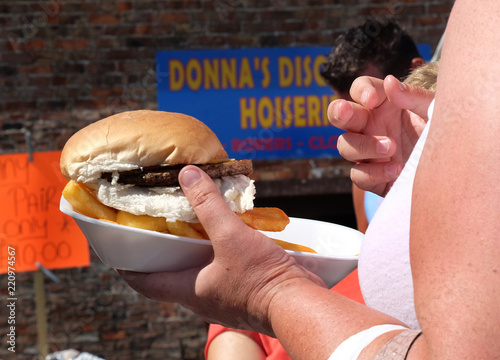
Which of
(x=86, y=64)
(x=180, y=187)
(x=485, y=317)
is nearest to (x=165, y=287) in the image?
(x=180, y=187)

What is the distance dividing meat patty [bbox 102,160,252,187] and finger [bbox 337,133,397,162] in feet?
0.96

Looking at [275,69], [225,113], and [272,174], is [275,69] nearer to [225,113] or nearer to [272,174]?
[225,113]

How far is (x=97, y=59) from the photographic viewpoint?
3.65 metres

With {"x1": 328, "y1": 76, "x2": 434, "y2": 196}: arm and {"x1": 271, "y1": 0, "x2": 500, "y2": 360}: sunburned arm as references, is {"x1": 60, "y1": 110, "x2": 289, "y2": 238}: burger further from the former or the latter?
{"x1": 271, "y1": 0, "x2": 500, "y2": 360}: sunburned arm

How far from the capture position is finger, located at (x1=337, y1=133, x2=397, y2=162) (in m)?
1.23

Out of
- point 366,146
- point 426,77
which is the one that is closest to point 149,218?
point 366,146

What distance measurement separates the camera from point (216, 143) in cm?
113

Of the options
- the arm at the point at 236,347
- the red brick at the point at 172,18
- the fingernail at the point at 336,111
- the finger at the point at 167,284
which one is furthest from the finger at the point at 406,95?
the red brick at the point at 172,18

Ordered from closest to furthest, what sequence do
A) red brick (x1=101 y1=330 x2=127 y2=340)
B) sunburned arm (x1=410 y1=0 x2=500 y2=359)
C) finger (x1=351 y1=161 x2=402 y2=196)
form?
1. sunburned arm (x1=410 y1=0 x2=500 y2=359)
2. finger (x1=351 y1=161 x2=402 y2=196)
3. red brick (x1=101 y1=330 x2=127 y2=340)

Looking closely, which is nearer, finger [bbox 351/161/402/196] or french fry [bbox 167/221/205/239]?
french fry [bbox 167/221/205/239]

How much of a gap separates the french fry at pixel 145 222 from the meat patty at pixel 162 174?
67 millimetres

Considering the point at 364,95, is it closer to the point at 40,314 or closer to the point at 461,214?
the point at 461,214

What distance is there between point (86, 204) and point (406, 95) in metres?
0.70

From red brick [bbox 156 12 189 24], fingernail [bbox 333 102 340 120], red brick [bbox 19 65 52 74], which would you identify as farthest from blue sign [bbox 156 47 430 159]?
fingernail [bbox 333 102 340 120]
